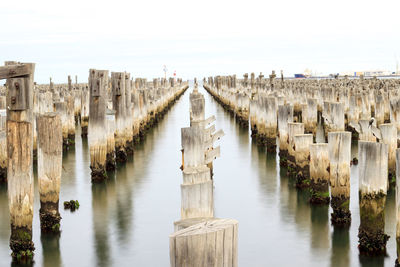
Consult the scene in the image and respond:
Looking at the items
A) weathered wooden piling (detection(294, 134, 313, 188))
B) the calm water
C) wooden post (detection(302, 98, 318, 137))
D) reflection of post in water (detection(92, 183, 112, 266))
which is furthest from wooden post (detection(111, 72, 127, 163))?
wooden post (detection(302, 98, 318, 137))

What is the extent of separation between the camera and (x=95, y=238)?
25.0ft

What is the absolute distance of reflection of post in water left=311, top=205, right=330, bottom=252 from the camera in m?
7.15

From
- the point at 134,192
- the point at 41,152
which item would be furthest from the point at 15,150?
the point at 134,192

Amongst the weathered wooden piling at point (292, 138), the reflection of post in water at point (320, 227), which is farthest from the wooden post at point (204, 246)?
the weathered wooden piling at point (292, 138)

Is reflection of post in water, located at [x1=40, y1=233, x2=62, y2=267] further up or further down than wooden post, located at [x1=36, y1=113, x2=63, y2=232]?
further down

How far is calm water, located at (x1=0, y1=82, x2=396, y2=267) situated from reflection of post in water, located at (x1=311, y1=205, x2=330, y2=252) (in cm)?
1

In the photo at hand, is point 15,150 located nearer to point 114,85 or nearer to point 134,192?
point 134,192

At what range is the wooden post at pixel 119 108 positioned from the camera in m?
12.5

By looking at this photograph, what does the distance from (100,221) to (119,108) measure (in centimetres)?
475

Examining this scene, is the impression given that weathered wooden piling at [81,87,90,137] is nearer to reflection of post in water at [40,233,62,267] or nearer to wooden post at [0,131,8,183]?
wooden post at [0,131,8,183]

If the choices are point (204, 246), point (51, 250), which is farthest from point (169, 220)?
point (204, 246)

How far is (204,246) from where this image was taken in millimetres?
2885

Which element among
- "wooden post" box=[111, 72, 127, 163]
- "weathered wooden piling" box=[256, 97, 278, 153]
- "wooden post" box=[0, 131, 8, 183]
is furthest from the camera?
"weathered wooden piling" box=[256, 97, 278, 153]

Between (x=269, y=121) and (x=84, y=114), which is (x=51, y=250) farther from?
(x=84, y=114)
